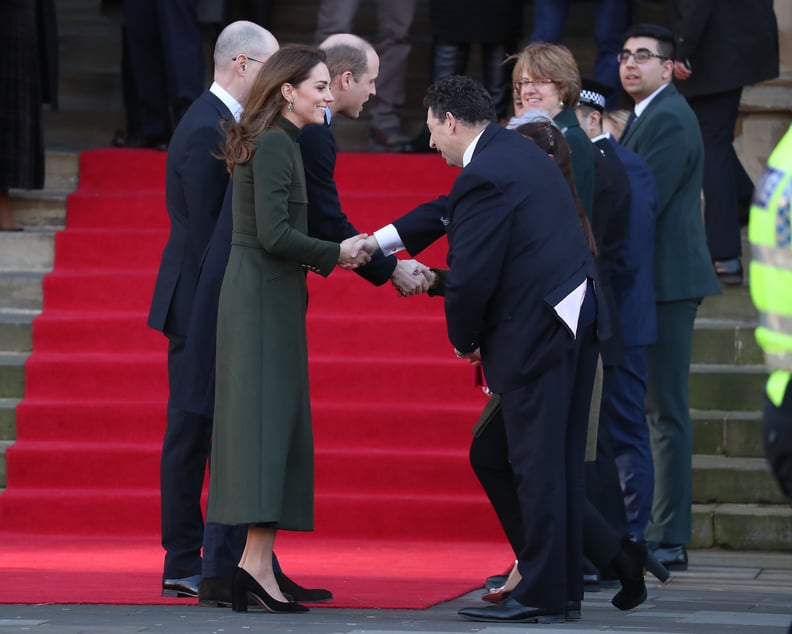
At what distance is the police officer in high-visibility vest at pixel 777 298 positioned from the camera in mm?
3441

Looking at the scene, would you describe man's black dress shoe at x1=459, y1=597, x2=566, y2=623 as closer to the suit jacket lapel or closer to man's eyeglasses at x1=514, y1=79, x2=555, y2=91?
man's eyeglasses at x1=514, y1=79, x2=555, y2=91

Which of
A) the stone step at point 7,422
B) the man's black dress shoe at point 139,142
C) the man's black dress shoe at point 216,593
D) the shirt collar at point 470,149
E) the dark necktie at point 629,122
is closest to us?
the shirt collar at point 470,149

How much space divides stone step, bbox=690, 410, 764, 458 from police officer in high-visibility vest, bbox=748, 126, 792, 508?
467 centimetres

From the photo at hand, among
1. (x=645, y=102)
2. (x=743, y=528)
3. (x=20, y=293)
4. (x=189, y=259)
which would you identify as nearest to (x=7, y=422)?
(x=20, y=293)

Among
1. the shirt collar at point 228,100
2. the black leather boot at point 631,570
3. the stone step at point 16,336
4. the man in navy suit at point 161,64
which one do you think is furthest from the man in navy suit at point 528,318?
the man in navy suit at point 161,64

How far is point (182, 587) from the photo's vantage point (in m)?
6.12

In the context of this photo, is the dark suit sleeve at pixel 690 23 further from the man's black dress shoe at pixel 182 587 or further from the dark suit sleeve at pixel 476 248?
the man's black dress shoe at pixel 182 587

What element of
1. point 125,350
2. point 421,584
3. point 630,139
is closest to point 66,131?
point 125,350

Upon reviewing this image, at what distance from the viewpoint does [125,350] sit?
877 centimetres

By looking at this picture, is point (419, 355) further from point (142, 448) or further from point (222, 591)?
point (222, 591)

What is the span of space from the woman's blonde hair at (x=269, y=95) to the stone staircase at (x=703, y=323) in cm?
296

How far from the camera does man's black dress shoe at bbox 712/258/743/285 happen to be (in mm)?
8789

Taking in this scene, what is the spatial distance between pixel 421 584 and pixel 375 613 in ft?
2.52

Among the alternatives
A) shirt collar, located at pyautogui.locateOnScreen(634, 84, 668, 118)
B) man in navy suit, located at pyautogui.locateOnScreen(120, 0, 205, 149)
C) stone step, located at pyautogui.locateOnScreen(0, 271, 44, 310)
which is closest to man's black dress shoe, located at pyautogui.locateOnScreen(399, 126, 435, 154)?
man in navy suit, located at pyautogui.locateOnScreen(120, 0, 205, 149)
